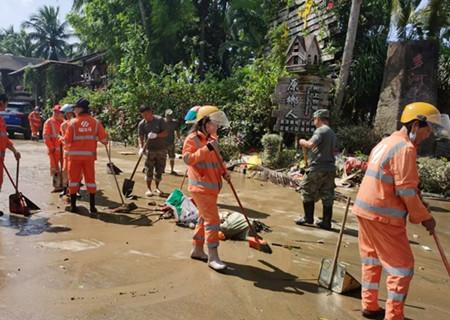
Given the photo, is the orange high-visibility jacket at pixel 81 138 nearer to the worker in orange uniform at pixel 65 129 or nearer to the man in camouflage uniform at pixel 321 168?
the worker in orange uniform at pixel 65 129

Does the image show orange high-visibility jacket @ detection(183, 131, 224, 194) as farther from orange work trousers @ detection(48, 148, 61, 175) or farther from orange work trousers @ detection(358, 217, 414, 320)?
orange work trousers @ detection(48, 148, 61, 175)

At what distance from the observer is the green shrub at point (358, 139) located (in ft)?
39.3

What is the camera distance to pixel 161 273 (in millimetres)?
4516

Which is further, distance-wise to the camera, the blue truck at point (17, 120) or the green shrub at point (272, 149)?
the blue truck at point (17, 120)

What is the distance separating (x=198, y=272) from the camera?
454 centimetres

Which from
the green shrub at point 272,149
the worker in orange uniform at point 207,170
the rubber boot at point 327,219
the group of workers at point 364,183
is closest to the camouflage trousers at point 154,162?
the group of workers at point 364,183

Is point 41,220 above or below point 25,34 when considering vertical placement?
below

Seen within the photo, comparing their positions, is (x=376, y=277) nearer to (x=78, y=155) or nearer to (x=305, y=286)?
(x=305, y=286)

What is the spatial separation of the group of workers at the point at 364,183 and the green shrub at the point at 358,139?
5.69m

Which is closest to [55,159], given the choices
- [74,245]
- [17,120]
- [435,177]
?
[74,245]

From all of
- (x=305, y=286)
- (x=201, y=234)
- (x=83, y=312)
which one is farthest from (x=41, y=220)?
(x=305, y=286)

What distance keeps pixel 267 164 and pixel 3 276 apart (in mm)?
8138

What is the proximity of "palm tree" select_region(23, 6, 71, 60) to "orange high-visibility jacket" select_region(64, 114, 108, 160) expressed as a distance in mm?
49901

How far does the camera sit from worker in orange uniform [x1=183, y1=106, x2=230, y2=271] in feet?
14.8
